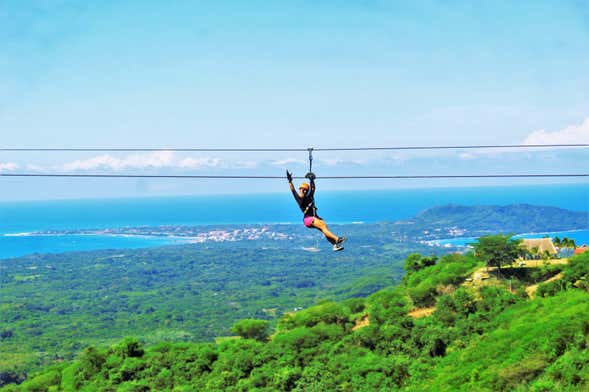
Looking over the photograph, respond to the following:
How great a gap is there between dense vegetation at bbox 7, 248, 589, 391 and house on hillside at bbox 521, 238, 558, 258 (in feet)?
10.6

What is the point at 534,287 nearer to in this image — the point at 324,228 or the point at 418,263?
the point at 418,263

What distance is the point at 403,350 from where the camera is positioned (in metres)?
29.6

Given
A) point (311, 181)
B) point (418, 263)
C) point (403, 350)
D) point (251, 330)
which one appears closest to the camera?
point (311, 181)

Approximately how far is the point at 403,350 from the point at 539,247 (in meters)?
16.3

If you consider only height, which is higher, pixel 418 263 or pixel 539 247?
pixel 539 247

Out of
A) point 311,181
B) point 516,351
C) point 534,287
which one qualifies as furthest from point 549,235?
point 311,181

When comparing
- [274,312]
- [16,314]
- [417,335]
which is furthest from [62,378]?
[16,314]

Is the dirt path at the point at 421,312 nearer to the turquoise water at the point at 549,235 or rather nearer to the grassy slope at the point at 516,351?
the grassy slope at the point at 516,351

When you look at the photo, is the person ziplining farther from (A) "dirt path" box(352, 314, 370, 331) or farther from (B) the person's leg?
(A) "dirt path" box(352, 314, 370, 331)

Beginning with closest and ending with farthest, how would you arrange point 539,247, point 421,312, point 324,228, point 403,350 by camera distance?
point 324,228
point 403,350
point 421,312
point 539,247

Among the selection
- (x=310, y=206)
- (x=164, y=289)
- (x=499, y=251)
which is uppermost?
(x=310, y=206)

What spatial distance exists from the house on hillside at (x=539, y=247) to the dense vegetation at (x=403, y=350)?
323 centimetres

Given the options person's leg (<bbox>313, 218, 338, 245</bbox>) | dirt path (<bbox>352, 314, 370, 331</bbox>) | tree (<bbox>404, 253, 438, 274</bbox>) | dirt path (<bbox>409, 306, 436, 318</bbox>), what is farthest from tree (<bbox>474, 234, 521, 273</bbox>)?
person's leg (<bbox>313, 218, 338, 245</bbox>)

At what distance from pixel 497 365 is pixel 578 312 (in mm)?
3928
